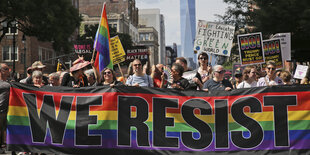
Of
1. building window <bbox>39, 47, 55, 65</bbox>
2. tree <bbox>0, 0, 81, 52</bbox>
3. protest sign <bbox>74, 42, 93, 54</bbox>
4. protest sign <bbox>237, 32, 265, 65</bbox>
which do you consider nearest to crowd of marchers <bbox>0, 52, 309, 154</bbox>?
protest sign <bbox>237, 32, 265, 65</bbox>

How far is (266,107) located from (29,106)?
4.18 meters

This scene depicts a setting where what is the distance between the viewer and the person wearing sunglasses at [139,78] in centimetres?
779

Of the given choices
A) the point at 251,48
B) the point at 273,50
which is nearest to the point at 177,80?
the point at 251,48

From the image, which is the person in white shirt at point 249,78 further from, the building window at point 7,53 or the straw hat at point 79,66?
the building window at point 7,53

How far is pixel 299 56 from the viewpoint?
34312mm

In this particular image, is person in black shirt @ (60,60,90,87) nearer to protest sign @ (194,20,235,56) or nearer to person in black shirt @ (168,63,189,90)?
person in black shirt @ (168,63,189,90)

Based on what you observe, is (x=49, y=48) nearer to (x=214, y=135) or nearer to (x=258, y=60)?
(x=258, y=60)

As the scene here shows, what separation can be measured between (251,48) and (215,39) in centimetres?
119

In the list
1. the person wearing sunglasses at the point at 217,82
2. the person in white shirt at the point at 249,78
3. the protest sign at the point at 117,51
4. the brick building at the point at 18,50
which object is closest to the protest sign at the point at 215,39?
the protest sign at the point at 117,51

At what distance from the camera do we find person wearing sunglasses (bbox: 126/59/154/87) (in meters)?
7.79

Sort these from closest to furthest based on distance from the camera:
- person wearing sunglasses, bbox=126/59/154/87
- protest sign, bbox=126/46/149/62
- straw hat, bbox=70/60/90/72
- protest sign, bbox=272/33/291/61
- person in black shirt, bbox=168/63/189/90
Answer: person in black shirt, bbox=168/63/189/90, person wearing sunglasses, bbox=126/59/154/87, straw hat, bbox=70/60/90/72, protest sign, bbox=272/33/291/61, protest sign, bbox=126/46/149/62

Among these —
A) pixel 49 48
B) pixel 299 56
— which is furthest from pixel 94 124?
pixel 49 48

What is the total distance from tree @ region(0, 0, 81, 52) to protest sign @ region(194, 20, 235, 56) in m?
20.6

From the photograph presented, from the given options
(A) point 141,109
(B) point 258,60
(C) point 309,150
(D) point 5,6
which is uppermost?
(D) point 5,6
